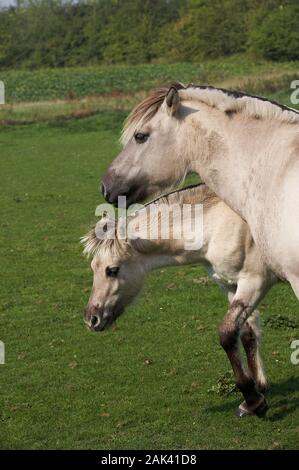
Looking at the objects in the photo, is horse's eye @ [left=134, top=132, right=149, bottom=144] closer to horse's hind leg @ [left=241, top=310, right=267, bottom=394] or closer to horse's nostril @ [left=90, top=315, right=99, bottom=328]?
horse's nostril @ [left=90, top=315, right=99, bottom=328]

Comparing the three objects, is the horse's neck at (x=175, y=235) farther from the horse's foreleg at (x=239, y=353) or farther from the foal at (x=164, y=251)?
the horse's foreleg at (x=239, y=353)

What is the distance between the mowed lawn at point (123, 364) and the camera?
576 centimetres

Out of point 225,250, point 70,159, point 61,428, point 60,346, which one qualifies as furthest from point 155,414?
point 70,159

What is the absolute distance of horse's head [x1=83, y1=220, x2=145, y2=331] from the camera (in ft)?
20.2

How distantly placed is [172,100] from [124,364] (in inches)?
132

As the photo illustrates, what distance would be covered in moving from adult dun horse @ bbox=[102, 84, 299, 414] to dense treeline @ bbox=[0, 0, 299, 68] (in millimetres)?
54497

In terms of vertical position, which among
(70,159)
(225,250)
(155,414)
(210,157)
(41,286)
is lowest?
(70,159)

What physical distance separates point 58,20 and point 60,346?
243ft

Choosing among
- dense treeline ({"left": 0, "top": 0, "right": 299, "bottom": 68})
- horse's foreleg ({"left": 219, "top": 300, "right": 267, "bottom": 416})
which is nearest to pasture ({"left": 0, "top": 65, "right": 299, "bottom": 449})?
horse's foreleg ({"left": 219, "top": 300, "right": 267, "bottom": 416})

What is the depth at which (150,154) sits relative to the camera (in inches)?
191

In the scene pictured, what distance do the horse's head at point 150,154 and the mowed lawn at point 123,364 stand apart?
6.33 feet

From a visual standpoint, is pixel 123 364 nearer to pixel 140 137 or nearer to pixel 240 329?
pixel 240 329

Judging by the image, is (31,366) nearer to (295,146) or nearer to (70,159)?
(295,146)

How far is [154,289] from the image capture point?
32.4ft
